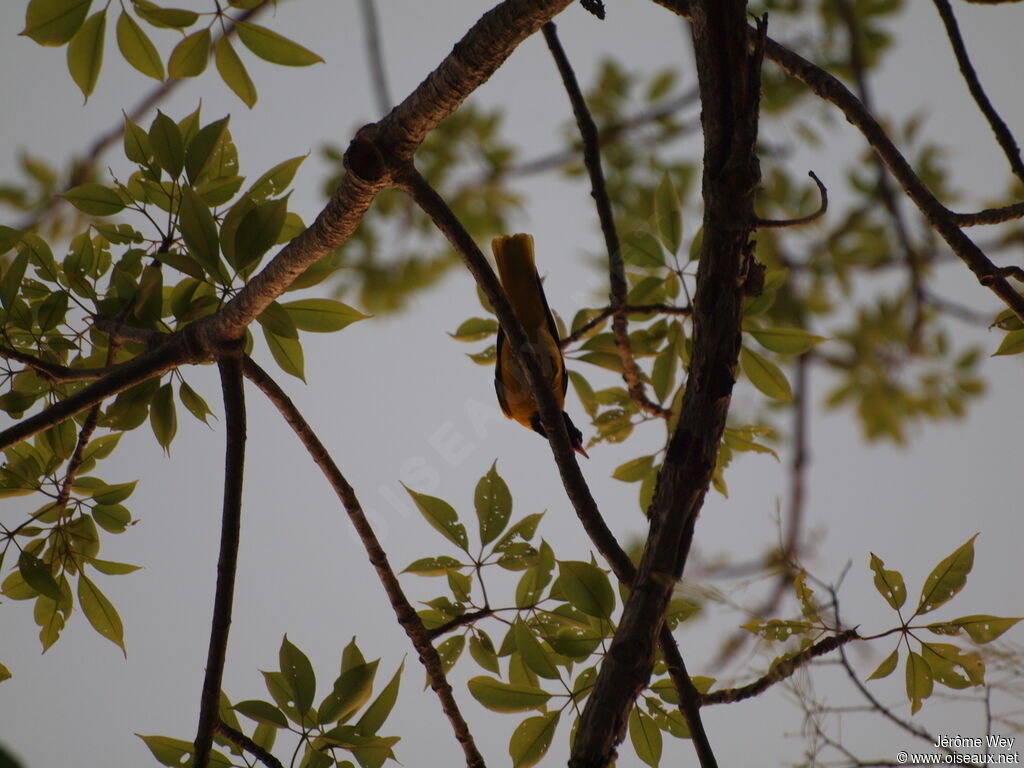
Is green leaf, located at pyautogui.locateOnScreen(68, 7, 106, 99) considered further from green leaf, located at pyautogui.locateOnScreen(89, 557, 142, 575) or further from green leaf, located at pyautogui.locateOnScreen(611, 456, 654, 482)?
green leaf, located at pyautogui.locateOnScreen(611, 456, 654, 482)

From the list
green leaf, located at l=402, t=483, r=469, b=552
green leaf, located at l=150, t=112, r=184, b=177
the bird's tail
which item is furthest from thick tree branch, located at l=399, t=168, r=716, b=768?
the bird's tail

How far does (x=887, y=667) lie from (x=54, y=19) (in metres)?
2.15

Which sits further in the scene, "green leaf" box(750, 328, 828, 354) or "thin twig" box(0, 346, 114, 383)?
"green leaf" box(750, 328, 828, 354)

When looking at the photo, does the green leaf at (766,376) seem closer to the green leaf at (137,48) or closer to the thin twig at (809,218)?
the thin twig at (809,218)

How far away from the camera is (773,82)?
3.02 m

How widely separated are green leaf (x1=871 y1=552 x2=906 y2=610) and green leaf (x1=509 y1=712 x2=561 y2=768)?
742 millimetres

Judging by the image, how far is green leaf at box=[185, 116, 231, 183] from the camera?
1775 mm

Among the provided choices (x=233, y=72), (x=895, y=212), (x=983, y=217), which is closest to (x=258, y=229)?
(x=233, y=72)

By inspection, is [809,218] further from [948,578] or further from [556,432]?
[948,578]

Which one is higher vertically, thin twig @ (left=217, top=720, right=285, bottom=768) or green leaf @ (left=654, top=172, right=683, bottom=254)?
green leaf @ (left=654, top=172, right=683, bottom=254)

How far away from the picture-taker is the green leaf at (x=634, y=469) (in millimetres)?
2229

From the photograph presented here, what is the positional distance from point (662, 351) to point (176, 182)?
138 cm

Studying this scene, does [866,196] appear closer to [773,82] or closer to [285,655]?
[773,82]

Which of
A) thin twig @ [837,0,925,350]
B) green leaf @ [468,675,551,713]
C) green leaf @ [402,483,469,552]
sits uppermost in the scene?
thin twig @ [837,0,925,350]
